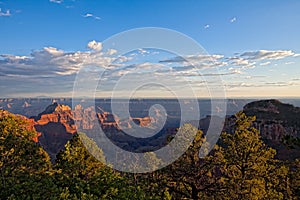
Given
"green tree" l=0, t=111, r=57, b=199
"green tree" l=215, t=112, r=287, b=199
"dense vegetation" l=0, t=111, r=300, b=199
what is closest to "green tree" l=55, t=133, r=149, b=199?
"dense vegetation" l=0, t=111, r=300, b=199

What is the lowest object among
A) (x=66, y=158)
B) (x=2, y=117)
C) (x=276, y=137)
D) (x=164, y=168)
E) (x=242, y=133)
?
(x=276, y=137)

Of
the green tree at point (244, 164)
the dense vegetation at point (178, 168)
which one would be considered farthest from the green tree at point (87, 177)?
the green tree at point (244, 164)

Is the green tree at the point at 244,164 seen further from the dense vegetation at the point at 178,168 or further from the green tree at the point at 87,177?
the green tree at the point at 87,177

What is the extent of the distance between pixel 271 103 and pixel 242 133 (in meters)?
174

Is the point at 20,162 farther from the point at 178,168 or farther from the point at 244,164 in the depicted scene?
the point at 244,164

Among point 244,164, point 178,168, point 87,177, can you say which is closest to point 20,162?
point 87,177

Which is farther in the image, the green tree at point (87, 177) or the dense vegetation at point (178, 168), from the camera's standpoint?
the dense vegetation at point (178, 168)

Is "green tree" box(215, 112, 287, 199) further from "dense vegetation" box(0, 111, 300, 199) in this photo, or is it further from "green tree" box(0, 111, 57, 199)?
"green tree" box(0, 111, 57, 199)

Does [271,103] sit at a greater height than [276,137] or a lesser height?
greater

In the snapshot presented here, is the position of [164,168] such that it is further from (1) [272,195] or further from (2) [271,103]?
(2) [271,103]

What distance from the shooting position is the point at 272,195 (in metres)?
28.2

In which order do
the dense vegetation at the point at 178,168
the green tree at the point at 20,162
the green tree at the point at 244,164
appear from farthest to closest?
the green tree at the point at 244,164 → the dense vegetation at the point at 178,168 → the green tree at the point at 20,162

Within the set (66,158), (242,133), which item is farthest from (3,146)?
(242,133)

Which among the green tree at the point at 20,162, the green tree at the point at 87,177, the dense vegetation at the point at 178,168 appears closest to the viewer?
the green tree at the point at 87,177
